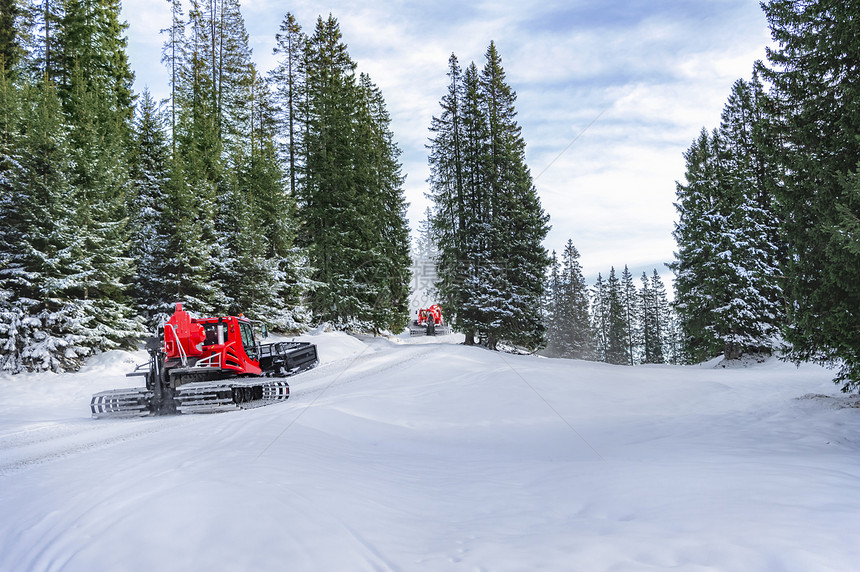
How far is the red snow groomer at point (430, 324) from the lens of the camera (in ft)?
129

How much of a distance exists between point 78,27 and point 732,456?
35.1 meters

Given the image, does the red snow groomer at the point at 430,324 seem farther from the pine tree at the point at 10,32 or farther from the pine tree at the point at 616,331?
the pine tree at the point at 10,32

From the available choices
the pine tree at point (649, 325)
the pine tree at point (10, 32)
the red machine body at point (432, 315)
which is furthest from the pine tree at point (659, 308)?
the pine tree at point (10, 32)

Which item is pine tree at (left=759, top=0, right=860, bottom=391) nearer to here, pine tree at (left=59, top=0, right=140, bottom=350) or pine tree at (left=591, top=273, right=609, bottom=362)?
pine tree at (left=59, top=0, right=140, bottom=350)

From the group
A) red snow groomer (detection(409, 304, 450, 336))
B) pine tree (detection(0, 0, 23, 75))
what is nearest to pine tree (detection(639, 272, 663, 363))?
red snow groomer (detection(409, 304, 450, 336))

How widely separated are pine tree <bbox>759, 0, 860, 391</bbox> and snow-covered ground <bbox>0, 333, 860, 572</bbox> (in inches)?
64.0

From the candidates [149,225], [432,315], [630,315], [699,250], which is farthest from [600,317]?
[149,225]

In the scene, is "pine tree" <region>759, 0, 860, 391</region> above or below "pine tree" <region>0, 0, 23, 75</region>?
below

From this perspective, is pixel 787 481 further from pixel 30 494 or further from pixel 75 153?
pixel 75 153

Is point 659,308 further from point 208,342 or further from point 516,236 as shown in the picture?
point 208,342

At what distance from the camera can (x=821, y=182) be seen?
9.04 meters

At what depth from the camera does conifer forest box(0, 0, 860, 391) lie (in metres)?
15.9

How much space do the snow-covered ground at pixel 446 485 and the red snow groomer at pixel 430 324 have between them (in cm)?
2774

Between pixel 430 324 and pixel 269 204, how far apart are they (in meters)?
17.5
